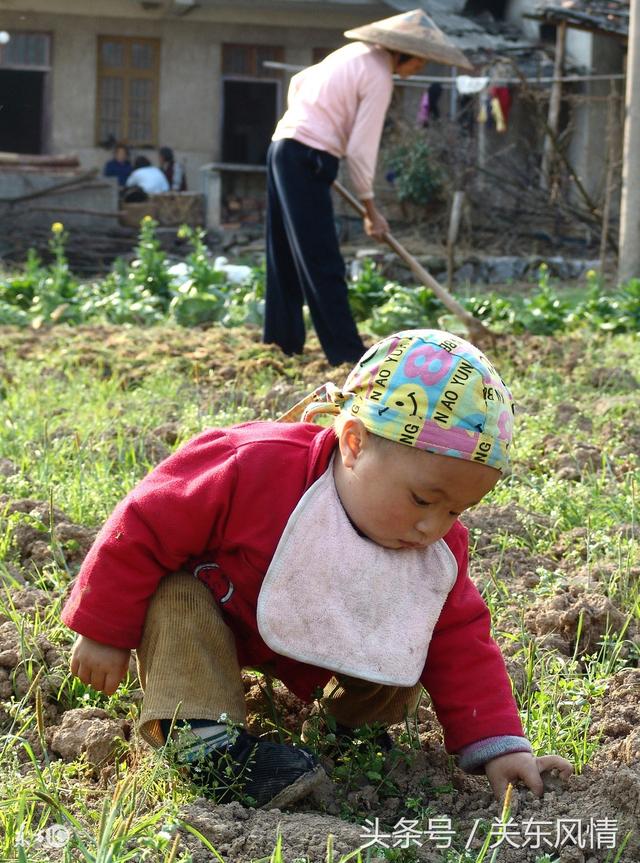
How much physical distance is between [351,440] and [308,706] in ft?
2.06

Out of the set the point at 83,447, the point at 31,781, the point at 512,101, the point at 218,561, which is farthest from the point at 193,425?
the point at 512,101

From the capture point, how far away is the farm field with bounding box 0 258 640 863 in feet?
5.96

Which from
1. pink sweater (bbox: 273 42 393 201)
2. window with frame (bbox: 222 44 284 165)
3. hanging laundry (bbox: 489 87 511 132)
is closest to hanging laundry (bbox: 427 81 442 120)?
hanging laundry (bbox: 489 87 511 132)

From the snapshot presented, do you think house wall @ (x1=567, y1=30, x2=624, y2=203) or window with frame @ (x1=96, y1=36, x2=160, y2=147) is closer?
house wall @ (x1=567, y1=30, x2=624, y2=203)

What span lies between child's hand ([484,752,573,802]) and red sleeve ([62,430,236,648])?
0.64 m

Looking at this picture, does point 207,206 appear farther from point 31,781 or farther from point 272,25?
point 31,781

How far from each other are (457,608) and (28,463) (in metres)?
1.78

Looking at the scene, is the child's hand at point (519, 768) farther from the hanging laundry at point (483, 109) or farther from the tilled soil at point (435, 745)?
the hanging laundry at point (483, 109)

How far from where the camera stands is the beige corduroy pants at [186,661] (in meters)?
2.00

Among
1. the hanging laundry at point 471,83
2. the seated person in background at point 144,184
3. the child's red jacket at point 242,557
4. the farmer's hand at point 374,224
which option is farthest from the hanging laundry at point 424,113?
the child's red jacket at point 242,557

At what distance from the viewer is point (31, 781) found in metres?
1.93

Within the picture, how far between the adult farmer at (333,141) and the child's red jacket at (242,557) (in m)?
3.40

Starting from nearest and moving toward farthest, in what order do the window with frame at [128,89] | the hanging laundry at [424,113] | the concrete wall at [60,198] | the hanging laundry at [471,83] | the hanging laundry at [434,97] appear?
the hanging laundry at [471,83] < the concrete wall at [60,198] < the hanging laundry at [424,113] < the hanging laundry at [434,97] < the window with frame at [128,89]

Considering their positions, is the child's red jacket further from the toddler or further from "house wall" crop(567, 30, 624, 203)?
"house wall" crop(567, 30, 624, 203)
